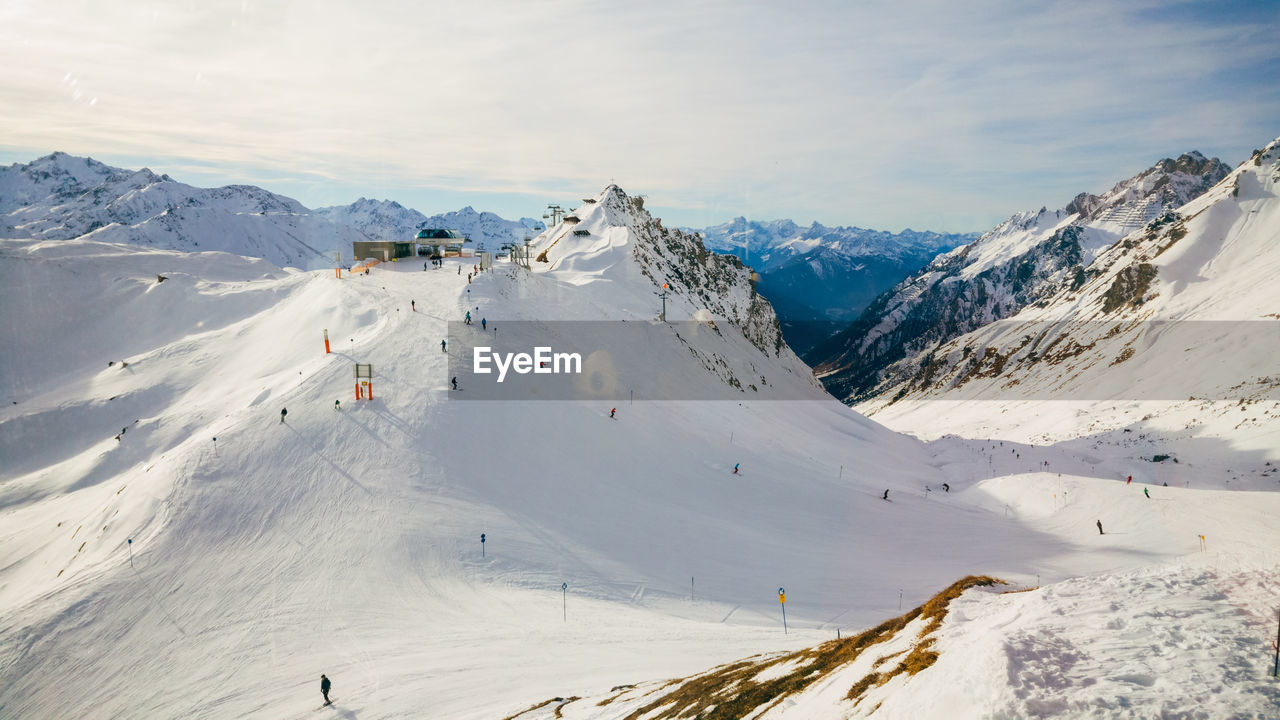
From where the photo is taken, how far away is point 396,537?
95.0 ft

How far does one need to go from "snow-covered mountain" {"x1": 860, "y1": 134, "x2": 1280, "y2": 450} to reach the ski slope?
154ft

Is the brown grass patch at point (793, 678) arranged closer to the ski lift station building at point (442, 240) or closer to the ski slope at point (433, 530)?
the ski slope at point (433, 530)

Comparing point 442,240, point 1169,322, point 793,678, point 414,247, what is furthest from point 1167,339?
point 414,247

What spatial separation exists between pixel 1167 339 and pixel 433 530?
6026 inches

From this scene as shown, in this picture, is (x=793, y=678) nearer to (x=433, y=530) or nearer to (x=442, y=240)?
(x=433, y=530)

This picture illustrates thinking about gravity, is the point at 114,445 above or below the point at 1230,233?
below

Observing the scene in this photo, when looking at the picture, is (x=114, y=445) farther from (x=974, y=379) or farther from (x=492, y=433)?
(x=974, y=379)

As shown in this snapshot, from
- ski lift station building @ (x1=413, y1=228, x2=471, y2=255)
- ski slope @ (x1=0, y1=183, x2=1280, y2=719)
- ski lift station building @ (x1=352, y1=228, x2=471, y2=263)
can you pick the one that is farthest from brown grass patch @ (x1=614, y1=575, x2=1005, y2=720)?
ski lift station building @ (x1=413, y1=228, x2=471, y2=255)

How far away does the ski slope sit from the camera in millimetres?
21516

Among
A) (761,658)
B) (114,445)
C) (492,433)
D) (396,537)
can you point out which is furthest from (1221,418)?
(114,445)

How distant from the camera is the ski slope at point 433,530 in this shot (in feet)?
70.6

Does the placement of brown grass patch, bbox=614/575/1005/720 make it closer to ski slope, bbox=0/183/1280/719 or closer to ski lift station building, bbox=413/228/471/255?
ski slope, bbox=0/183/1280/719

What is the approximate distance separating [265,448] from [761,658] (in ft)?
101

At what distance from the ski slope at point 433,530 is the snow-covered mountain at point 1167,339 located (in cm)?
4699
